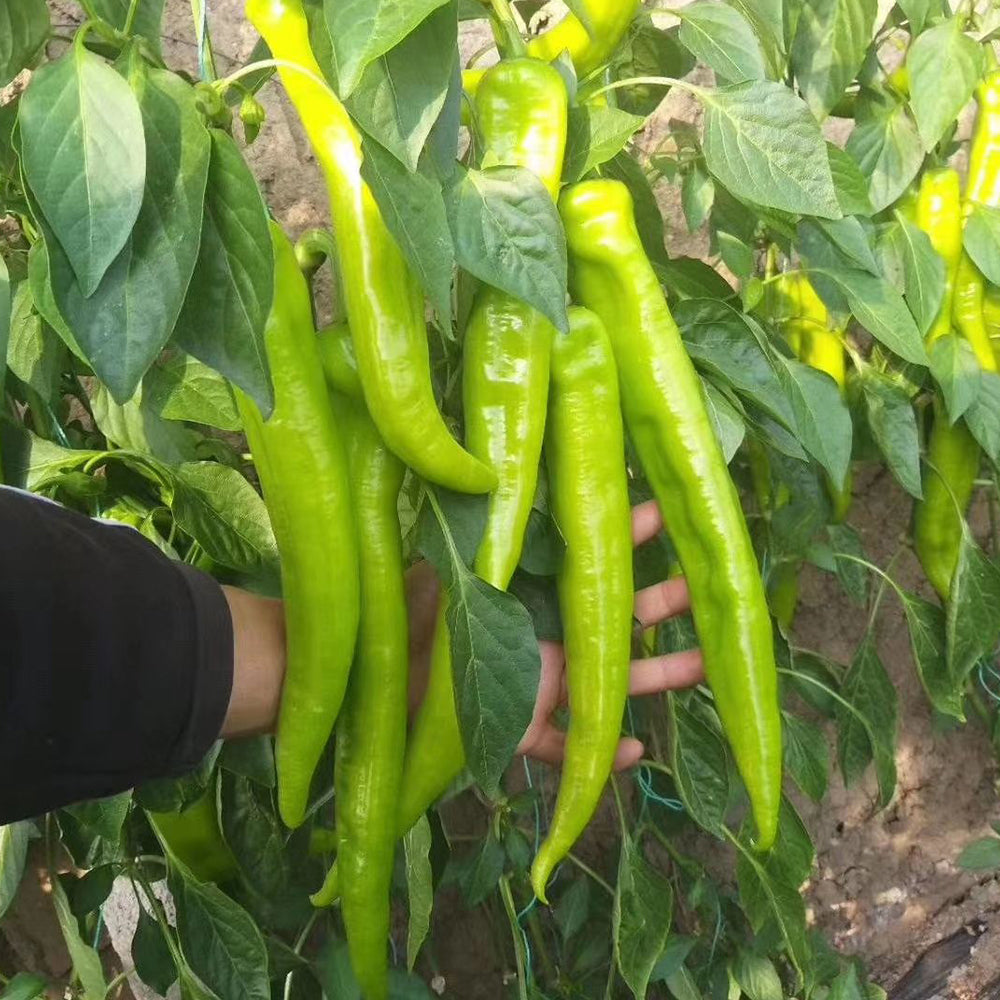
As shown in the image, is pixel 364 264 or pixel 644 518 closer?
pixel 364 264

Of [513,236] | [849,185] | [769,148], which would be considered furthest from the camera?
[849,185]

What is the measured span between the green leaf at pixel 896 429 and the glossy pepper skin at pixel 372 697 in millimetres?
556

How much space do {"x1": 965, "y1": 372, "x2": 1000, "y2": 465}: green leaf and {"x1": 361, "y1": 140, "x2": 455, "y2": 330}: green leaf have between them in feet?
2.27

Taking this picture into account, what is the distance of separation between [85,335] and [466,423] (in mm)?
225

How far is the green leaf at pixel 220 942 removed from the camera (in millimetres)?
809

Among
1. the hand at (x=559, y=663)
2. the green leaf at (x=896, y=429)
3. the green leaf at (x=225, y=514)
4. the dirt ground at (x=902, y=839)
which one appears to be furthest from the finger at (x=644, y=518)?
the dirt ground at (x=902, y=839)

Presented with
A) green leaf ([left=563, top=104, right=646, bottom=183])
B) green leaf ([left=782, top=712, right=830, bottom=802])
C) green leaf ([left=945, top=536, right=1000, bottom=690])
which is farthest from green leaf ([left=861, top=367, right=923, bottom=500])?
green leaf ([left=563, top=104, right=646, bottom=183])

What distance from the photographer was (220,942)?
814 mm

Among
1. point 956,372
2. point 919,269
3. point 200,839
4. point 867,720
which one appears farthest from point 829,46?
point 200,839

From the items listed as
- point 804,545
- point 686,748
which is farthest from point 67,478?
point 804,545

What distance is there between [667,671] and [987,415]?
452 millimetres

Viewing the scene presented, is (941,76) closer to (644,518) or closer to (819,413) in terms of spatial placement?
(819,413)

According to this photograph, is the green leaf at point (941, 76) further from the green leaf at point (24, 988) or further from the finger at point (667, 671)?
the green leaf at point (24, 988)

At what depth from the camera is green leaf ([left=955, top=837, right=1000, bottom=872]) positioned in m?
1.23
